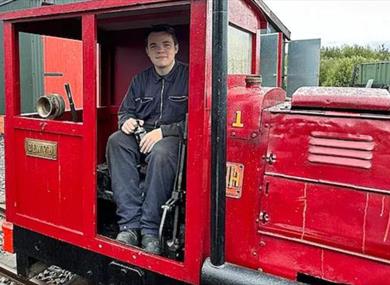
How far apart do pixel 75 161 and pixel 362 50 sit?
87.2 feet

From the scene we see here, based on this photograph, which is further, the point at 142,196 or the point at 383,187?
the point at 142,196

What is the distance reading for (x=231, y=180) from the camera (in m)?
2.08

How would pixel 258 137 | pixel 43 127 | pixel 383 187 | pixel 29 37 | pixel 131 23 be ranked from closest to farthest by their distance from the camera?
1. pixel 383 187
2. pixel 258 137
3. pixel 43 127
4. pixel 131 23
5. pixel 29 37

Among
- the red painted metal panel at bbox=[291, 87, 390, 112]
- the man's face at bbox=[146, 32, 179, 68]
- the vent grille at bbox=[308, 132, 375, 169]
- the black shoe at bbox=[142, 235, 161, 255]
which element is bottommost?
the black shoe at bbox=[142, 235, 161, 255]

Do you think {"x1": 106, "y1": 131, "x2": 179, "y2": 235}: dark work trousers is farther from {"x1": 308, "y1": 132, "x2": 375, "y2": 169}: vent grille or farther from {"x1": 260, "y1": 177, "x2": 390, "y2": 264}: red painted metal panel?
{"x1": 308, "y1": 132, "x2": 375, "y2": 169}: vent grille

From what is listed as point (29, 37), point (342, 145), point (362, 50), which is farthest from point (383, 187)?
point (362, 50)

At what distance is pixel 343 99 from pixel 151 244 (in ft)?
4.15

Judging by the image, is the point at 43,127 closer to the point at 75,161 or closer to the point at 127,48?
the point at 75,161

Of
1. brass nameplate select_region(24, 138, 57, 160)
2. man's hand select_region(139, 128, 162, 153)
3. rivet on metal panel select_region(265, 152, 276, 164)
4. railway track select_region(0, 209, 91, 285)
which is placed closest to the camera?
rivet on metal panel select_region(265, 152, 276, 164)

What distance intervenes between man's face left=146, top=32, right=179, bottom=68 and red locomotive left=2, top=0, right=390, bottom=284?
0.23 metres

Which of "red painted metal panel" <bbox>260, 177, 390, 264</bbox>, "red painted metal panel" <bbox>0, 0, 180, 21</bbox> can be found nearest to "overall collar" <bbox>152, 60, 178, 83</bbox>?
"red painted metal panel" <bbox>0, 0, 180, 21</bbox>

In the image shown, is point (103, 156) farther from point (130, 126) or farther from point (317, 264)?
point (317, 264)

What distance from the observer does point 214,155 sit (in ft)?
5.79

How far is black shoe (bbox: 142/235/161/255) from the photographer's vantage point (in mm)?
2320
